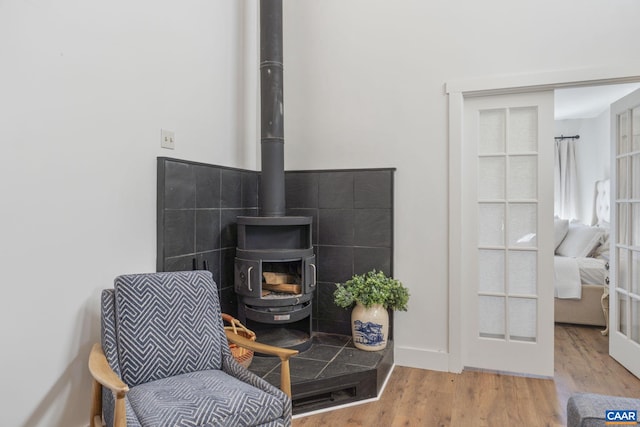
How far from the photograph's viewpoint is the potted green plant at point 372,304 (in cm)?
275

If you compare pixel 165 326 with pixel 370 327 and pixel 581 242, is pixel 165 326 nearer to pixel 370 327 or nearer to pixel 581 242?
pixel 370 327

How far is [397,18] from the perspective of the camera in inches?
119

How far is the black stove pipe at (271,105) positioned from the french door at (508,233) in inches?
52.5

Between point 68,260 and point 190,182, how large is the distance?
853mm

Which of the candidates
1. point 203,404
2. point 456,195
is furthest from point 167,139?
point 456,195

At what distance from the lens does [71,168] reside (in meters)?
1.84

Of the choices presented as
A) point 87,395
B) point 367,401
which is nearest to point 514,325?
point 367,401

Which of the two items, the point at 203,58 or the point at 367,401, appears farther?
the point at 203,58

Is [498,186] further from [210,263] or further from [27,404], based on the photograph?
[27,404]

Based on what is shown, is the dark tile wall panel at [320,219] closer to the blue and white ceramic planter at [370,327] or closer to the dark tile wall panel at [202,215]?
the dark tile wall panel at [202,215]

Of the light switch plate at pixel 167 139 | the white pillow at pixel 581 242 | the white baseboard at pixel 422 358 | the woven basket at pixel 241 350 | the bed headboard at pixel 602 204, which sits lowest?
the white baseboard at pixel 422 358

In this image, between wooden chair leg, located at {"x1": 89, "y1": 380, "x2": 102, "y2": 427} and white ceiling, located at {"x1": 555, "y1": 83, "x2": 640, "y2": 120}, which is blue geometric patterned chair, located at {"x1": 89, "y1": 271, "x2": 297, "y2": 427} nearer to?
wooden chair leg, located at {"x1": 89, "y1": 380, "x2": 102, "y2": 427}

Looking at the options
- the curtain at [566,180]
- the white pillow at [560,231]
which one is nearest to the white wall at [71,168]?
the white pillow at [560,231]

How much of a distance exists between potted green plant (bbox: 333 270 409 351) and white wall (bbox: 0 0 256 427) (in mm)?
1302
